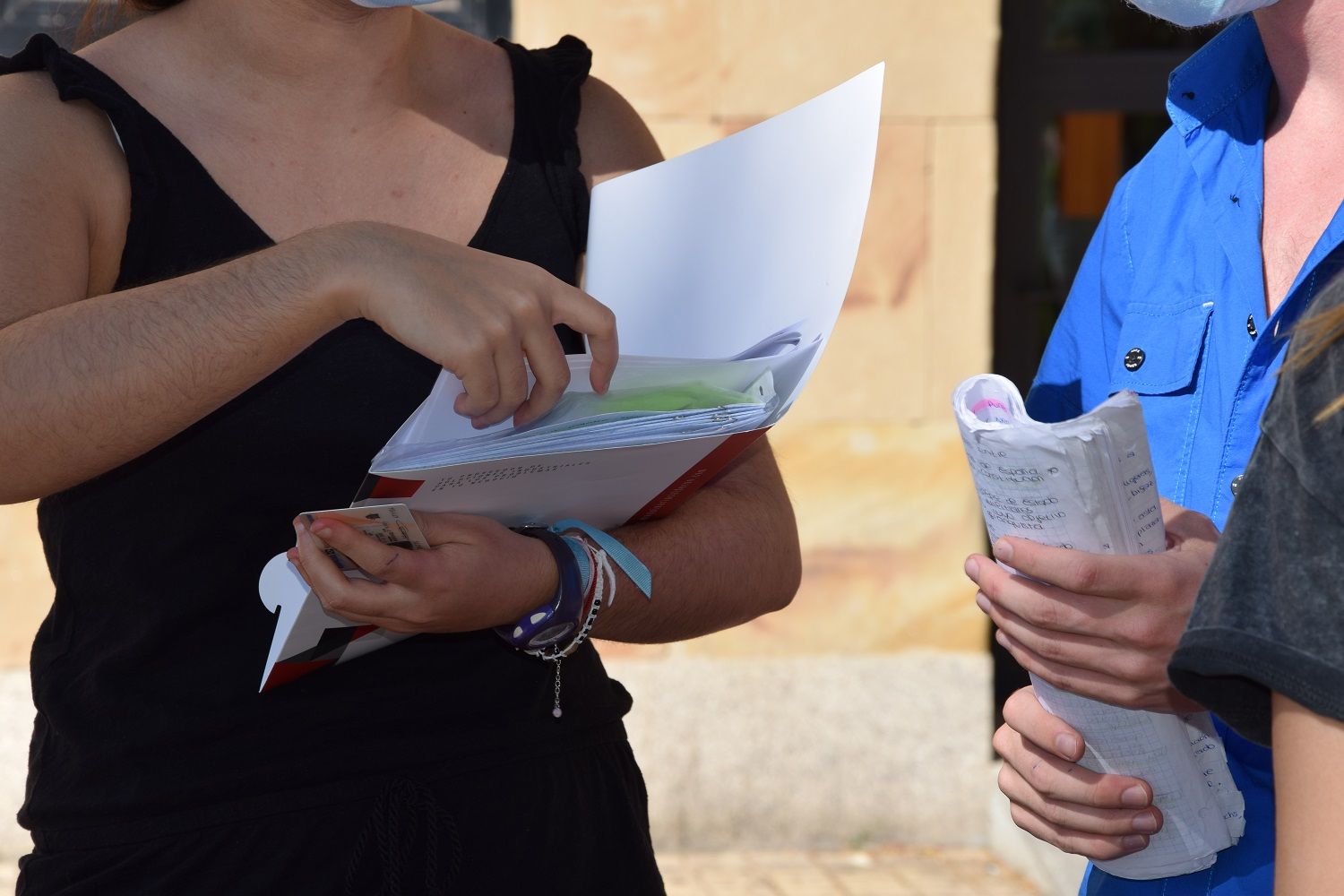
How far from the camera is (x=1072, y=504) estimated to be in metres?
1.15

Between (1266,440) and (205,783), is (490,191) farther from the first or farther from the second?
(1266,440)

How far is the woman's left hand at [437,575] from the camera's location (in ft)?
4.23

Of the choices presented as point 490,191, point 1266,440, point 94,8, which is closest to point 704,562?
point 490,191

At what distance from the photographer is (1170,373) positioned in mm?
1495

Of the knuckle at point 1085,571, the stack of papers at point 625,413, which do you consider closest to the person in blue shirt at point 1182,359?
the knuckle at point 1085,571

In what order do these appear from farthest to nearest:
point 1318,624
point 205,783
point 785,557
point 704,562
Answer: point 785,557
point 704,562
point 205,783
point 1318,624

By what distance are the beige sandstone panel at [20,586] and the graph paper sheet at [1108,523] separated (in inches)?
135

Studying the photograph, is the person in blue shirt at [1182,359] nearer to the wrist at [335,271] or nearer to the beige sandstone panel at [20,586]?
the wrist at [335,271]

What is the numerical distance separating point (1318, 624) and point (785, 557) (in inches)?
35.4

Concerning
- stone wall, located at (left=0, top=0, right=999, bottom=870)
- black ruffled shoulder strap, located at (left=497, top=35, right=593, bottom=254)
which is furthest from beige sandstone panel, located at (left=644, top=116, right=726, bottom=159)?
black ruffled shoulder strap, located at (left=497, top=35, right=593, bottom=254)

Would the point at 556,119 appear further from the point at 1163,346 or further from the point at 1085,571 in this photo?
the point at 1085,571

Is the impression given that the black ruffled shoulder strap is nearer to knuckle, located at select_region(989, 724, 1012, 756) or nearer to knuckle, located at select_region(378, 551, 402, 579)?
knuckle, located at select_region(378, 551, 402, 579)

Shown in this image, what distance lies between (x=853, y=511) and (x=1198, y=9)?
2.85 metres

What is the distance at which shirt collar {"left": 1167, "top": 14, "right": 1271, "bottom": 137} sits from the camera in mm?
1567
